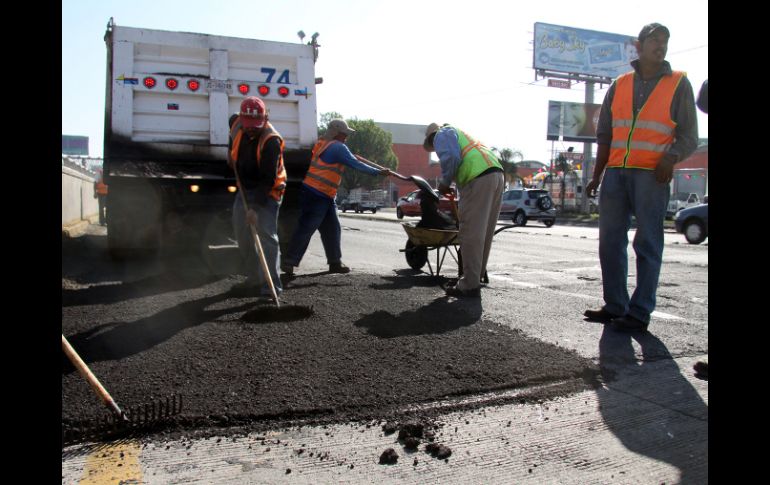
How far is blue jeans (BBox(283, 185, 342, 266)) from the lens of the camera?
681 centimetres

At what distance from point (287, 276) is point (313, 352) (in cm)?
326

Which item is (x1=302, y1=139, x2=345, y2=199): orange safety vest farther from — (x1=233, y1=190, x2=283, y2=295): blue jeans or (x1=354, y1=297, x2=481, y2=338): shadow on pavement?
(x1=354, y1=297, x2=481, y2=338): shadow on pavement

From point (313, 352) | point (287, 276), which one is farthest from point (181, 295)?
point (313, 352)

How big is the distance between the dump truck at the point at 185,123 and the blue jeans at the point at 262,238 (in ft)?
7.07

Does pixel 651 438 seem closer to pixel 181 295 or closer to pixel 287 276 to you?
pixel 181 295

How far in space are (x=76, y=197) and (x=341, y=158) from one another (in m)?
13.2

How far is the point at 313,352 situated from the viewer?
352 centimetres

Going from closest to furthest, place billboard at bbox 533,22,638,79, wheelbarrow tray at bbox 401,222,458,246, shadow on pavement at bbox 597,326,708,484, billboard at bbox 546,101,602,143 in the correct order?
shadow on pavement at bbox 597,326,708,484
wheelbarrow tray at bbox 401,222,458,246
billboard at bbox 546,101,602,143
billboard at bbox 533,22,638,79

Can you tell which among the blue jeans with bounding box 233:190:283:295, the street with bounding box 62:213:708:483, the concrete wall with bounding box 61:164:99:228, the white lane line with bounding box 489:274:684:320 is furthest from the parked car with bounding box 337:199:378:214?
the street with bounding box 62:213:708:483

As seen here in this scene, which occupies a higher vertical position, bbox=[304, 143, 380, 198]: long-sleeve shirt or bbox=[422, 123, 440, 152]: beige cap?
bbox=[422, 123, 440, 152]: beige cap

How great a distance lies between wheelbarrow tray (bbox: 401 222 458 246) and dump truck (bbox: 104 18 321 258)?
7.10 ft

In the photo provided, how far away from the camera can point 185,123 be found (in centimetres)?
810

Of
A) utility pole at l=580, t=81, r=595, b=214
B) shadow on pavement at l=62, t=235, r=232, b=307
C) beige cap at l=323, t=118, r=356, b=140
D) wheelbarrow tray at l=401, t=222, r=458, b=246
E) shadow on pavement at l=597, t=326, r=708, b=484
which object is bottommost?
shadow on pavement at l=597, t=326, r=708, b=484

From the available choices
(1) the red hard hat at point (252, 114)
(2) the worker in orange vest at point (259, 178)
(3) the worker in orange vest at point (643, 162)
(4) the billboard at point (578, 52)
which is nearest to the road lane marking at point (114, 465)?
(2) the worker in orange vest at point (259, 178)
